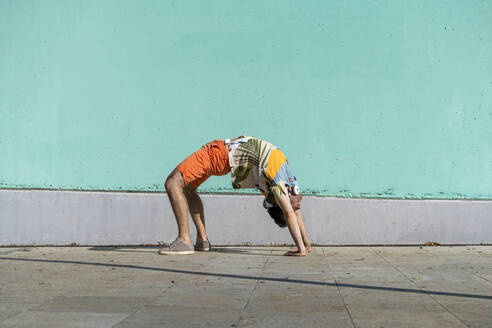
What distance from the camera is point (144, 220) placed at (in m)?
7.49

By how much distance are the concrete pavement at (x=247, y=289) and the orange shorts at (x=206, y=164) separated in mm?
905

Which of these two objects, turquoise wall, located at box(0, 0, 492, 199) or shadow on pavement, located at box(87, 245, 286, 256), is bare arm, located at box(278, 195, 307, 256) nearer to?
shadow on pavement, located at box(87, 245, 286, 256)

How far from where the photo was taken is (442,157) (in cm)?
739

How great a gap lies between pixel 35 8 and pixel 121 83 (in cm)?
159

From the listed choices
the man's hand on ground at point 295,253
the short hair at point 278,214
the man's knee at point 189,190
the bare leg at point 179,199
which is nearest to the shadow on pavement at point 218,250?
the man's hand on ground at point 295,253

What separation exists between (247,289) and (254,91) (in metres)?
3.74

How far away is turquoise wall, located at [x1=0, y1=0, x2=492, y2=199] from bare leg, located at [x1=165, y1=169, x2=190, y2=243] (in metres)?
1.11

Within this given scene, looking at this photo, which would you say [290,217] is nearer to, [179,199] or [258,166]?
[258,166]

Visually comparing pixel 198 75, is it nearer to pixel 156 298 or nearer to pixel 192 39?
pixel 192 39

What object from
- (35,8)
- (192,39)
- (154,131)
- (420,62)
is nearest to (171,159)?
(154,131)

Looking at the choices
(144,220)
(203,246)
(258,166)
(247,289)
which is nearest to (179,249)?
(203,246)

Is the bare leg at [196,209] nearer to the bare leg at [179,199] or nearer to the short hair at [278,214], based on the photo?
the bare leg at [179,199]

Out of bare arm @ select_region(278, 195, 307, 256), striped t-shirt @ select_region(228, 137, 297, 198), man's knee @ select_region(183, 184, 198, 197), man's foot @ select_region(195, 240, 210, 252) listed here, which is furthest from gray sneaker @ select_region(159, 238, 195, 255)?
bare arm @ select_region(278, 195, 307, 256)

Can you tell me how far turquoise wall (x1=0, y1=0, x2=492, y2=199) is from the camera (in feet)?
24.3
